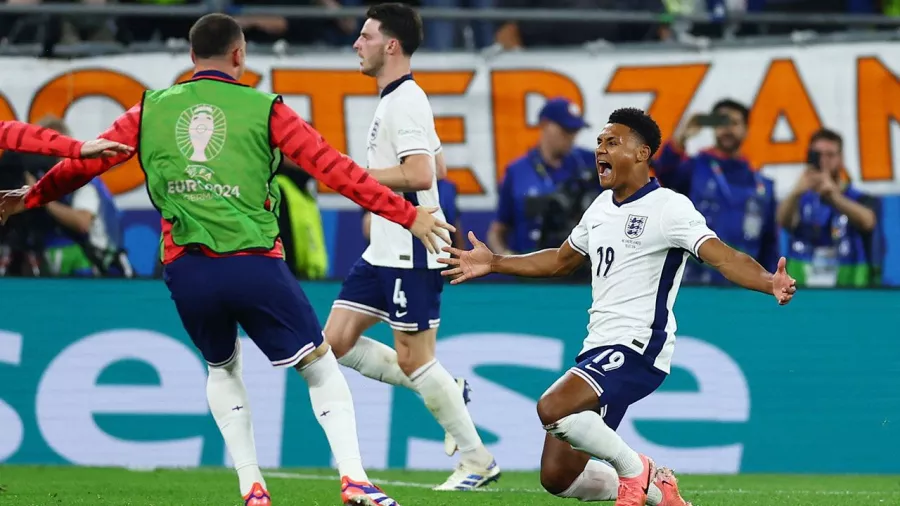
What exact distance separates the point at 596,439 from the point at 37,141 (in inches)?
110

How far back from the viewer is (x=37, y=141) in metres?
6.34

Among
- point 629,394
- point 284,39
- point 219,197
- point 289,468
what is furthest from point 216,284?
point 284,39

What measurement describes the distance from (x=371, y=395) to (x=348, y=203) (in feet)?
5.52

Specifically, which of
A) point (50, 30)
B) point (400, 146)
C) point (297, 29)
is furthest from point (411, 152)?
point (50, 30)

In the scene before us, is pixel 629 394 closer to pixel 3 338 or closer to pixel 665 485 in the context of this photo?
pixel 665 485

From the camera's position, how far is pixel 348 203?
37.0 feet

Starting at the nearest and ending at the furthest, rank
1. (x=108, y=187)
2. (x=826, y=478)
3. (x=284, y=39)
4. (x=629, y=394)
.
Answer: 1. (x=629, y=394)
2. (x=826, y=478)
3. (x=108, y=187)
4. (x=284, y=39)

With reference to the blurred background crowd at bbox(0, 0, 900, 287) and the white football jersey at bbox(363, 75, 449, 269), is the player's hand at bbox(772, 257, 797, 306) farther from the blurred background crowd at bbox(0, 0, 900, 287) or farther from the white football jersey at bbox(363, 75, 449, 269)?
the blurred background crowd at bbox(0, 0, 900, 287)

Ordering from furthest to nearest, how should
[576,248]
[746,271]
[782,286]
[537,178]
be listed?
[537,178], [576,248], [746,271], [782,286]

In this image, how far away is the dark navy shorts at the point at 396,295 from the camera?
8.36 meters

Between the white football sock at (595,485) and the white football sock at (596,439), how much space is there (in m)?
0.27

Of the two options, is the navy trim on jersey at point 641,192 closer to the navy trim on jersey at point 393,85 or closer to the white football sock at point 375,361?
the navy trim on jersey at point 393,85

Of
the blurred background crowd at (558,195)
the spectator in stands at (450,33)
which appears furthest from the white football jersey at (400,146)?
the spectator in stands at (450,33)

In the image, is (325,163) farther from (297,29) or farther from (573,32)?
(573,32)
